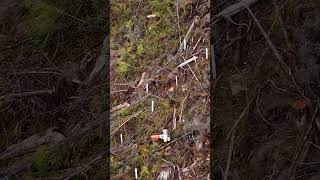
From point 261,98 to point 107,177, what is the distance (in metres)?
1.16

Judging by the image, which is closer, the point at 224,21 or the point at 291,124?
the point at 291,124

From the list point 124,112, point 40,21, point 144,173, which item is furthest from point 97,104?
point 40,21

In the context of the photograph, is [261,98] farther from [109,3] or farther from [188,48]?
[109,3]

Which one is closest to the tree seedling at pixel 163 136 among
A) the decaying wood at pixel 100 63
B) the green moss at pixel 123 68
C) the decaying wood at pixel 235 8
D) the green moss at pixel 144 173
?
the green moss at pixel 144 173

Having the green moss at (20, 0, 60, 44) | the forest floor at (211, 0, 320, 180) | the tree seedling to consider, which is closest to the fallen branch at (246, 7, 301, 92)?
the forest floor at (211, 0, 320, 180)

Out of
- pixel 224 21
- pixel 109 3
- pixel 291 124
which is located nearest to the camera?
pixel 291 124

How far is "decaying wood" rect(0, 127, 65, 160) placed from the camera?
3141mm

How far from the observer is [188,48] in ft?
10.2

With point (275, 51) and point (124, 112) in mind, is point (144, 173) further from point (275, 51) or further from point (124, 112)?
point (275, 51)

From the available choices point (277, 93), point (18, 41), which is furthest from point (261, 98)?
point (18, 41)

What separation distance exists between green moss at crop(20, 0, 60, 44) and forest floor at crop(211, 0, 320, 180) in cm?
117

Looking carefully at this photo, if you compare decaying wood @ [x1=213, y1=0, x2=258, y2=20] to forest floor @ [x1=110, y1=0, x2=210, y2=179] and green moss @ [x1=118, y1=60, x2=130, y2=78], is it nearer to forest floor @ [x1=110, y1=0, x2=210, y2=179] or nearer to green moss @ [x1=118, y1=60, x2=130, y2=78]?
forest floor @ [x1=110, y1=0, x2=210, y2=179]

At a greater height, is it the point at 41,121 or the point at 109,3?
the point at 109,3

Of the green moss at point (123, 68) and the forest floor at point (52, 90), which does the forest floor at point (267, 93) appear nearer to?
the green moss at point (123, 68)
